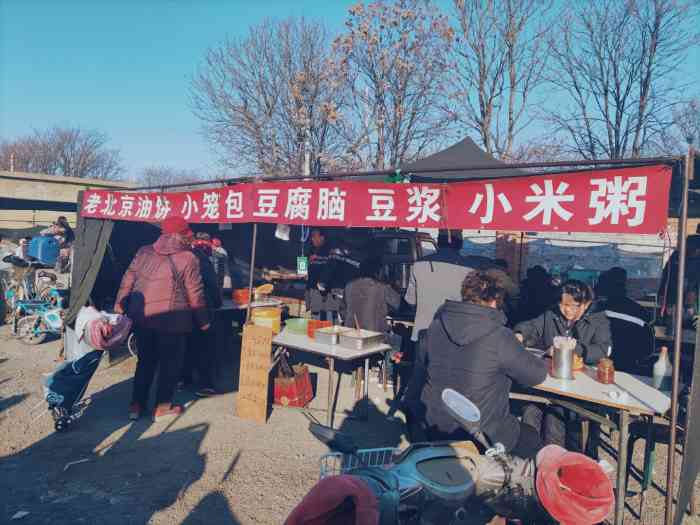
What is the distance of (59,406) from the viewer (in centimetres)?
488

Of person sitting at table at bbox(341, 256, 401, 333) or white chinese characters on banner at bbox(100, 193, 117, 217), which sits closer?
person sitting at table at bbox(341, 256, 401, 333)

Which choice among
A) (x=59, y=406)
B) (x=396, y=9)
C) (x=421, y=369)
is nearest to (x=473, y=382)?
(x=421, y=369)

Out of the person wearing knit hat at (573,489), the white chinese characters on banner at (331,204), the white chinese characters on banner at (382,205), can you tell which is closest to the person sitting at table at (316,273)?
the white chinese characters on banner at (331,204)

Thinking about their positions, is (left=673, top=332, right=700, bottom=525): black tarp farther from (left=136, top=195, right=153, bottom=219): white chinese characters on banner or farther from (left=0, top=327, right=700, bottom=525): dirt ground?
(left=136, top=195, right=153, bottom=219): white chinese characters on banner

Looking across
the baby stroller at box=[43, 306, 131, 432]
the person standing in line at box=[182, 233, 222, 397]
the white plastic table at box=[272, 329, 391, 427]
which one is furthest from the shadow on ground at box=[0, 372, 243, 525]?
the white plastic table at box=[272, 329, 391, 427]

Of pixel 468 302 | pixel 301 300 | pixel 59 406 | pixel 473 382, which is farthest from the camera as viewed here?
pixel 301 300

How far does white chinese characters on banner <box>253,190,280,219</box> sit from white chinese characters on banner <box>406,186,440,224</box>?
5.15ft

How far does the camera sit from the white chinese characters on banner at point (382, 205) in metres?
4.48

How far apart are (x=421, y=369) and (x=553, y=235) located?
12.6 meters

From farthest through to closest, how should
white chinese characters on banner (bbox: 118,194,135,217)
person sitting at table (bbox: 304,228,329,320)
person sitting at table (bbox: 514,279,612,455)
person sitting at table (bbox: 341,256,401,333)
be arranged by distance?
person sitting at table (bbox: 304,228,329,320)
white chinese characters on banner (bbox: 118,194,135,217)
person sitting at table (bbox: 341,256,401,333)
person sitting at table (bbox: 514,279,612,455)

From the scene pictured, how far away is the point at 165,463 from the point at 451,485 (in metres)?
3.67

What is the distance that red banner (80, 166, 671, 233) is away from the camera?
128 inches

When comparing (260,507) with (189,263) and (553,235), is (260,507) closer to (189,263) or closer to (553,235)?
(189,263)

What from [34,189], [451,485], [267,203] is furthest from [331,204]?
[34,189]
